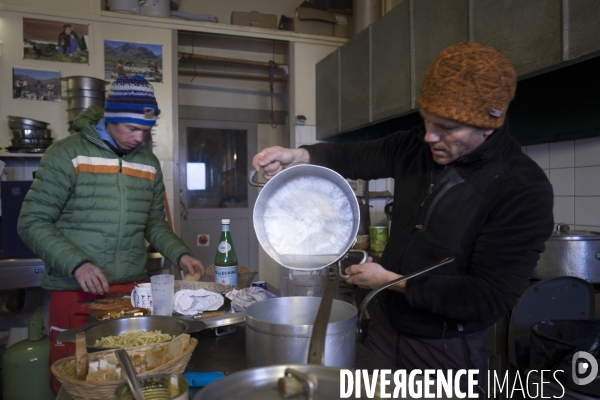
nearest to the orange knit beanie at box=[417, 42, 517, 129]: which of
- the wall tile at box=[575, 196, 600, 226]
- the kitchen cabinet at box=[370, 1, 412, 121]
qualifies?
Result: the wall tile at box=[575, 196, 600, 226]

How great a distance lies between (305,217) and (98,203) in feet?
3.22

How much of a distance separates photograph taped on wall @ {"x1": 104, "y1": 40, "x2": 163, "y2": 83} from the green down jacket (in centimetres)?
167

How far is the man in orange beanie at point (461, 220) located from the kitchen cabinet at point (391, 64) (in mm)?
1612

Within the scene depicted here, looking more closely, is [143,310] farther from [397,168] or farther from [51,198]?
[397,168]

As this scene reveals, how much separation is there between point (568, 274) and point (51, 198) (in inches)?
78.0

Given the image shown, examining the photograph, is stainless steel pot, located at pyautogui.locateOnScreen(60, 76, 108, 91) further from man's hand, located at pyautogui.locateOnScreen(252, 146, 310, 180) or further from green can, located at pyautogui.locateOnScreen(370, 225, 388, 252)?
man's hand, located at pyautogui.locateOnScreen(252, 146, 310, 180)

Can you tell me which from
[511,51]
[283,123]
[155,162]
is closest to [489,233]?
[511,51]

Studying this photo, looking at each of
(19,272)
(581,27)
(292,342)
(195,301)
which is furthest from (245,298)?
(19,272)

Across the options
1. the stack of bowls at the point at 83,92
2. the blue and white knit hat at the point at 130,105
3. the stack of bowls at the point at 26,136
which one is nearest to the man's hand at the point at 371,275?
the blue and white knit hat at the point at 130,105

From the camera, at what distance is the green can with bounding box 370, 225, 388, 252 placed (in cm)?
300

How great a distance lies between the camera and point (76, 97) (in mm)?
3031

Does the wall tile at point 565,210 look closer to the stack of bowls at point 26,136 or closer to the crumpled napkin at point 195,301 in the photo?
the crumpled napkin at point 195,301

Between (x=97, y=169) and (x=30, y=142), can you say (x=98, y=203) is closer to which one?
(x=97, y=169)

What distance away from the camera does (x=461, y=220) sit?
1.12 m
